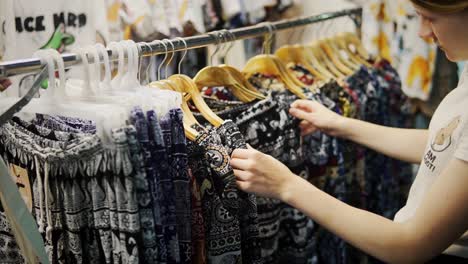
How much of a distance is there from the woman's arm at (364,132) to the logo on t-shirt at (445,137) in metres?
0.31

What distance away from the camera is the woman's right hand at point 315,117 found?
1.35 metres

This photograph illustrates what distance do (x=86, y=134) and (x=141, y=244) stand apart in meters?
0.20

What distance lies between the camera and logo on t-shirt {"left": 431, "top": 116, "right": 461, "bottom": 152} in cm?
103

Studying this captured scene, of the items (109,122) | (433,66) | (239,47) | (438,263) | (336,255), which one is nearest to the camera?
(109,122)

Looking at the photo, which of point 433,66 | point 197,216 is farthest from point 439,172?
point 433,66

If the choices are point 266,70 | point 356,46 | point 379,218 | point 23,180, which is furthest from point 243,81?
point 356,46

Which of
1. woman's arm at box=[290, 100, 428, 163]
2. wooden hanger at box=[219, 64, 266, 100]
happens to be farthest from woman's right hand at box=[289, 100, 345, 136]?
wooden hanger at box=[219, 64, 266, 100]

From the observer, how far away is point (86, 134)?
0.84m

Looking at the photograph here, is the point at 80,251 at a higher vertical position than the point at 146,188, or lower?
lower

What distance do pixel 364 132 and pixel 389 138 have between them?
2.6 inches

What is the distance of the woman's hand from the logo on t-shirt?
298 millimetres

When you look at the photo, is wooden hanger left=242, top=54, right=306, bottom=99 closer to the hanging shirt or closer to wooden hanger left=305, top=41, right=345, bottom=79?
wooden hanger left=305, top=41, right=345, bottom=79

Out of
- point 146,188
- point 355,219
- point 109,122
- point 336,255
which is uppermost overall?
point 109,122

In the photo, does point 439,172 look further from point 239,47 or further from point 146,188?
point 239,47
